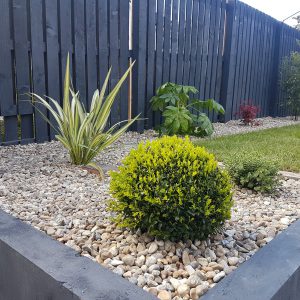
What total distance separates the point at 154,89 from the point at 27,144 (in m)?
2.38

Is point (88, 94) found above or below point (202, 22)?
below

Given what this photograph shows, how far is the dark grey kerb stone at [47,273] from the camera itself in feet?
3.58

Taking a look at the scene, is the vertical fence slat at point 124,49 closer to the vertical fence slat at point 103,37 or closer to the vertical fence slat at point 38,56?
the vertical fence slat at point 103,37

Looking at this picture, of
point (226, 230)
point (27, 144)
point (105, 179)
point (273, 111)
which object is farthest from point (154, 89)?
point (273, 111)

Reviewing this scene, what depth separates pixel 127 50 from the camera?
498cm

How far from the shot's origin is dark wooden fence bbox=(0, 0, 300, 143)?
12.3 feet

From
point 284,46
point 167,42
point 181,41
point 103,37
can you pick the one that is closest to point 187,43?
point 181,41

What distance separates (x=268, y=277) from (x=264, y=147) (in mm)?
3299

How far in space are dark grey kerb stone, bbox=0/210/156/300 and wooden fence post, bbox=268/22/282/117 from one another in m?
8.91

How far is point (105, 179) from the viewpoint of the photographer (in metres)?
2.66

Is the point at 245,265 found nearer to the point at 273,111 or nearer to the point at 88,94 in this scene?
the point at 88,94

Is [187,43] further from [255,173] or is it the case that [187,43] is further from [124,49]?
[255,173]

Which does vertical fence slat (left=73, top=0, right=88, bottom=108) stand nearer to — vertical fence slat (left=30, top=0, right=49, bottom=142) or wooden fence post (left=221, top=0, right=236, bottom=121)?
vertical fence slat (left=30, top=0, right=49, bottom=142)

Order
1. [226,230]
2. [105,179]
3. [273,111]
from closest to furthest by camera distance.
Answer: [226,230] < [105,179] < [273,111]
